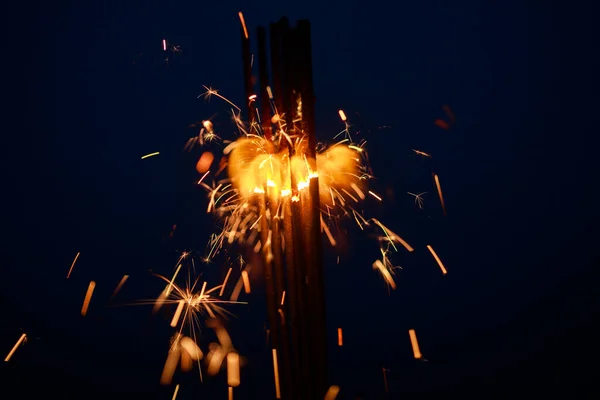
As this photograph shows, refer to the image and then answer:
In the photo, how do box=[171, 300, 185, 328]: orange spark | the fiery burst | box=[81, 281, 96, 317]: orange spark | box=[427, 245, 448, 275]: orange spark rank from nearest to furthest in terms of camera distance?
the fiery burst
box=[171, 300, 185, 328]: orange spark
box=[427, 245, 448, 275]: orange spark
box=[81, 281, 96, 317]: orange spark

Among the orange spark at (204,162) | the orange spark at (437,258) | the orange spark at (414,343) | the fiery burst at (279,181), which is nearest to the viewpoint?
the fiery burst at (279,181)

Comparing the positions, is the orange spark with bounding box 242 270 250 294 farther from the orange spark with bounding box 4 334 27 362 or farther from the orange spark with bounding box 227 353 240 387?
the orange spark with bounding box 4 334 27 362

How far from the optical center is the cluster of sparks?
80.4 inches

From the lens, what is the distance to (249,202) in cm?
257

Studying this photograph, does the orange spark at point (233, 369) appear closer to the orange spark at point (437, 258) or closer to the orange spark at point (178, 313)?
the orange spark at point (178, 313)

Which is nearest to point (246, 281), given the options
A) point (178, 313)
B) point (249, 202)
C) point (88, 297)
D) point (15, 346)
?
point (178, 313)

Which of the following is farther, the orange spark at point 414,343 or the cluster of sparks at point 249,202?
the orange spark at point 414,343

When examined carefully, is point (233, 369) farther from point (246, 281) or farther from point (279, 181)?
point (279, 181)

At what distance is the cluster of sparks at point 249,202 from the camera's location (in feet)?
6.70

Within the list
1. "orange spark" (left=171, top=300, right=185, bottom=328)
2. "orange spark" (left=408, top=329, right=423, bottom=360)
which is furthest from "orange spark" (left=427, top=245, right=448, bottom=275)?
"orange spark" (left=171, top=300, right=185, bottom=328)

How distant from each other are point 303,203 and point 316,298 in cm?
44

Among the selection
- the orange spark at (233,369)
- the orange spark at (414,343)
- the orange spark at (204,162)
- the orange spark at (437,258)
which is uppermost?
the orange spark at (204,162)

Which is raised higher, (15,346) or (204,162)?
(204,162)

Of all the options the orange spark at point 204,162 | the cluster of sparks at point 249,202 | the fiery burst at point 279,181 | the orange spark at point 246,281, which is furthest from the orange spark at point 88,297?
the orange spark at point 204,162
